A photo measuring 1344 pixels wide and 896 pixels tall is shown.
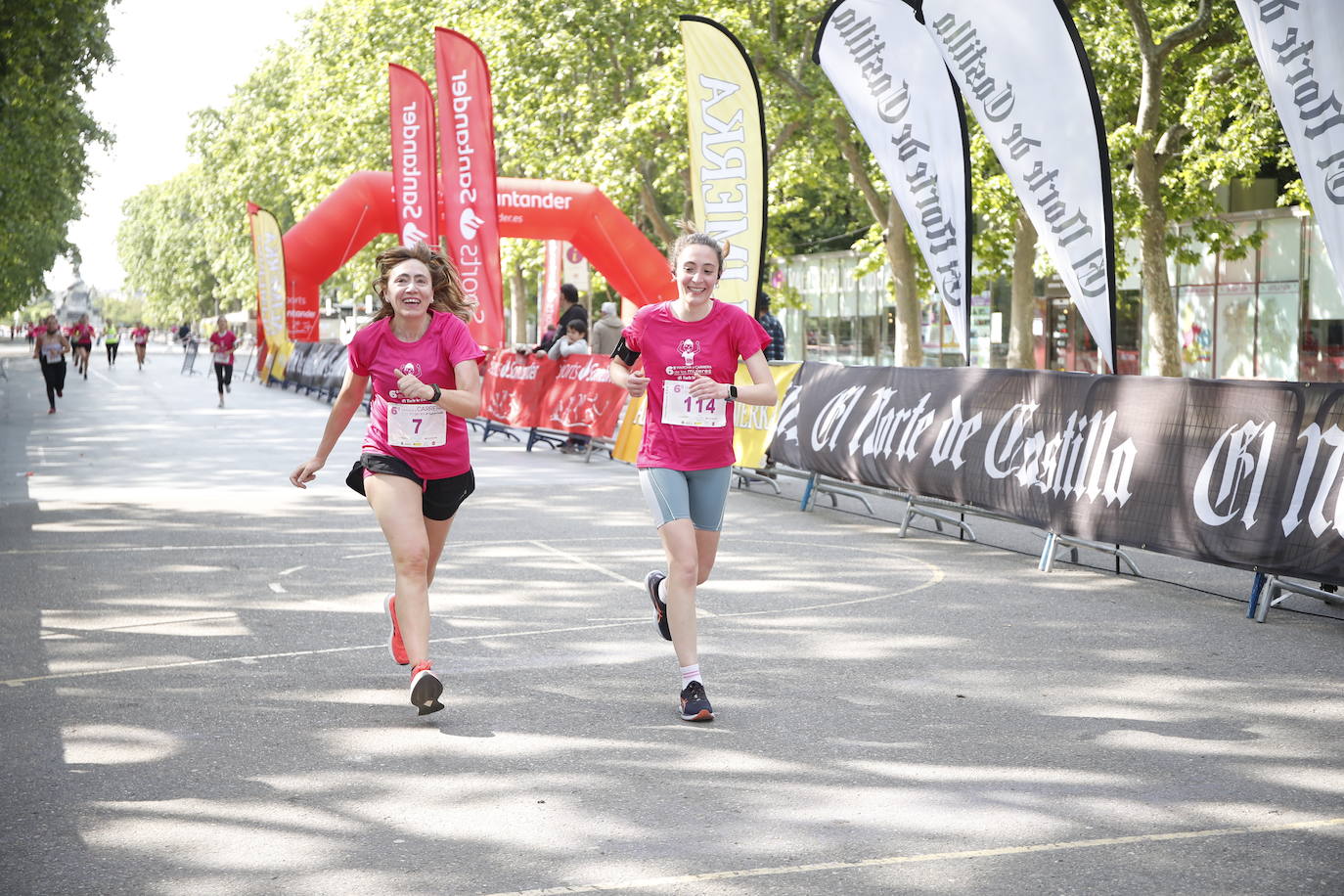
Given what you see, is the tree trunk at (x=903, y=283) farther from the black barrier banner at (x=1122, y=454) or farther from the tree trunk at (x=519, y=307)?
the tree trunk at (x=519, y=307)

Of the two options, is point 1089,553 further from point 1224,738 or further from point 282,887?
point 282,887

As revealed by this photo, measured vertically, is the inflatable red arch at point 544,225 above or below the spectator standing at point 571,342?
above

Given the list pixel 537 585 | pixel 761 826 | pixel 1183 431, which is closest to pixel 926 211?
pixel 1183 431

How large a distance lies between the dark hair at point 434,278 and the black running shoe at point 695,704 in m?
1.72

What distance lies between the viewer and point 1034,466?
10227 mm

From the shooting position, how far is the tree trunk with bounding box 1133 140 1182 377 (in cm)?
2284

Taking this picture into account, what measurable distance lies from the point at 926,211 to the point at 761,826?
9.14 metres

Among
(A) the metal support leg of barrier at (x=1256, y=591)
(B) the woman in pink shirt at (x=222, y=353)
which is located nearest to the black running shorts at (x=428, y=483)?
(A) the metal support leg of barrier at (x=1256, y=591)

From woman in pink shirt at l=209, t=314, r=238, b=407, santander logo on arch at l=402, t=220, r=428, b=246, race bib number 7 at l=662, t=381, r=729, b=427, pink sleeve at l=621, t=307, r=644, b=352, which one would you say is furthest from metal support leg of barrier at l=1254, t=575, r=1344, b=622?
woman in pink shirt at l=209, t=314, r=238, b=407

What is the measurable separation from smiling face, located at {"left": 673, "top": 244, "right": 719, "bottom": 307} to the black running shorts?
115 centimetres

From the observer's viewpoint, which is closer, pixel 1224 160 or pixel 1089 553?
pixel 1089 553

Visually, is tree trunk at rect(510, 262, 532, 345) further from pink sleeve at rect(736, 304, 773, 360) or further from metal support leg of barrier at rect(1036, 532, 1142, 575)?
pink sleeve at rect(736, 304, 773, 360)

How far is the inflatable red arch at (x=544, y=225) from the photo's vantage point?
2605 cm

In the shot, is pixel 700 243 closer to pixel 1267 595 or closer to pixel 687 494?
pixel 687 494
